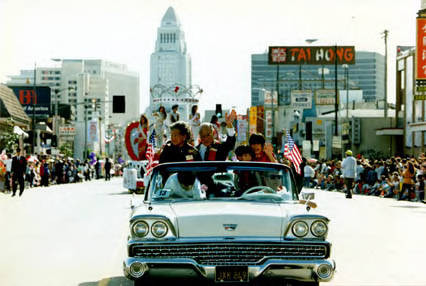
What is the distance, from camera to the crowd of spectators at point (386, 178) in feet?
92.7

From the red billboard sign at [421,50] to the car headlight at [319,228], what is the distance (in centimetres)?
2959

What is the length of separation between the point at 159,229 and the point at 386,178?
27.0m

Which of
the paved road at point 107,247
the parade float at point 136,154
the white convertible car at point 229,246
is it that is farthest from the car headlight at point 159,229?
the parade float at point 136,154

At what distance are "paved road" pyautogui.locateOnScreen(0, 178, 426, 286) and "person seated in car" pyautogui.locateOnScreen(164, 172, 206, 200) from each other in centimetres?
131

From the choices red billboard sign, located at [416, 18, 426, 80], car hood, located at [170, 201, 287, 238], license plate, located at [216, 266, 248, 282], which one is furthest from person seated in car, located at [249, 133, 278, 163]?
red billboard sign, located at [416, 18, 426, 80]

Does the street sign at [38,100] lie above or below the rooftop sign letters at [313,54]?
below

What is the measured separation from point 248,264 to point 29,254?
5.63m

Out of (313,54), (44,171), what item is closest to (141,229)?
(44,171)

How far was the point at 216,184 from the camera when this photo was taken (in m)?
8.38

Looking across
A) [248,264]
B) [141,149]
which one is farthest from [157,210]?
[141,149]

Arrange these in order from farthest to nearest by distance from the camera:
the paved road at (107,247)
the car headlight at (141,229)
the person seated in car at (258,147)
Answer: the person seated in car at (258,147) → the paved road at (107,247) → the car headlight at (141,229)

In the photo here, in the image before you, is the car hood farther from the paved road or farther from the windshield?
the windshield

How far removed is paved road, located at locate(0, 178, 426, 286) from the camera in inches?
364

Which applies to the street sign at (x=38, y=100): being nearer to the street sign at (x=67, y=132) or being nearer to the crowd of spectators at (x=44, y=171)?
the street sign at (x=67, y=132)
